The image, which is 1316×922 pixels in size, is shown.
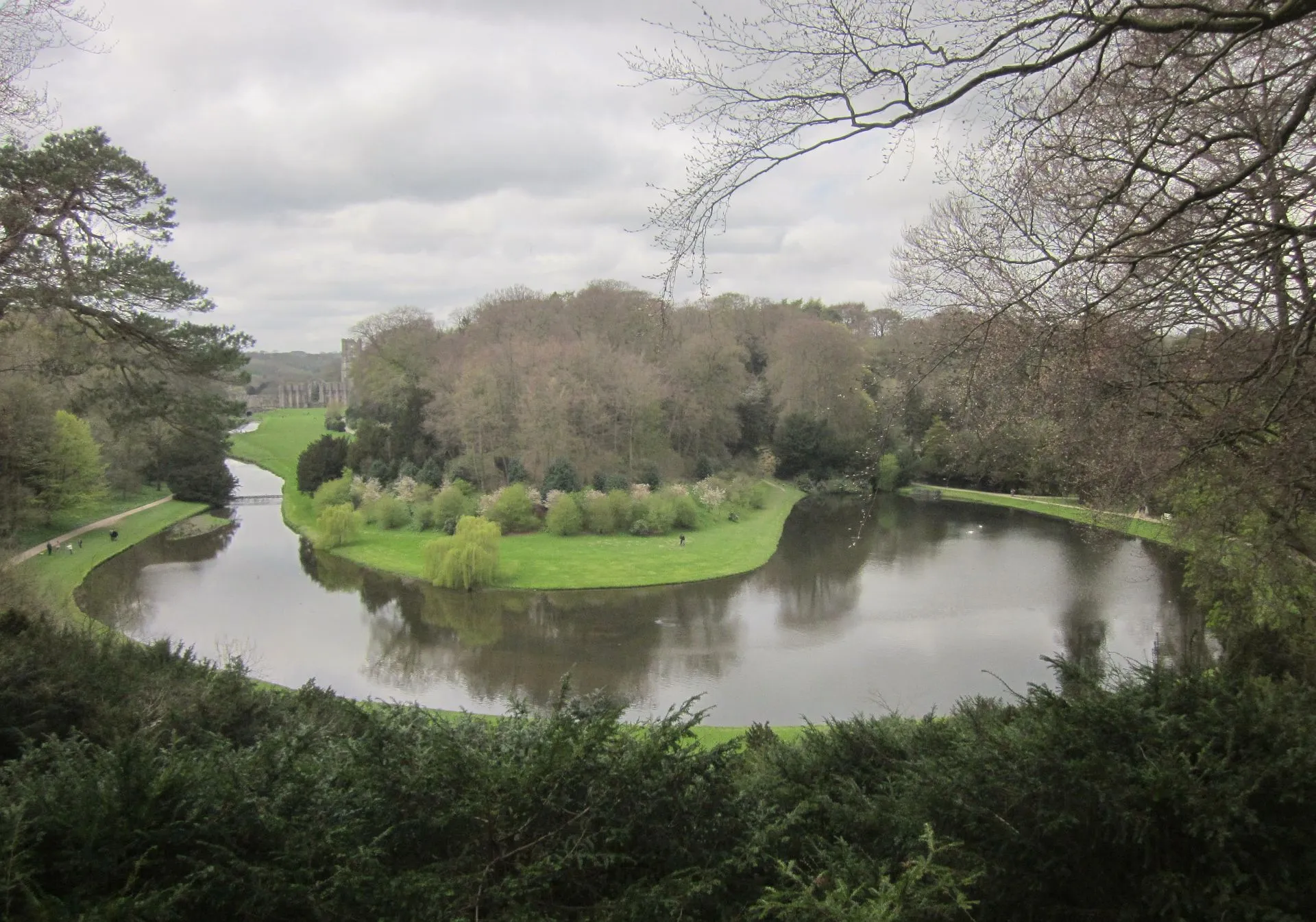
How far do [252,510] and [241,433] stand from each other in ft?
84.8

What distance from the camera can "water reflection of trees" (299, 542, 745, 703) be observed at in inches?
506

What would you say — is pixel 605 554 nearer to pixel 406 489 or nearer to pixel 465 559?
pixel 465 559

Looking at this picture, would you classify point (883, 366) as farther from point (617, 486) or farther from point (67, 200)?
point (67, 200)

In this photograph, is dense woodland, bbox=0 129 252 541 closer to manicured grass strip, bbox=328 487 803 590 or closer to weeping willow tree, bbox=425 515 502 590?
weeping willow tree, bbox=425 515 502 590

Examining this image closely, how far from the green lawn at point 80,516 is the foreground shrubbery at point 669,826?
67.8 ft

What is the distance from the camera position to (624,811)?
317 centimetres

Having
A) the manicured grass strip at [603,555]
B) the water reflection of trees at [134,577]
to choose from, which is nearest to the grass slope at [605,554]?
the manicured grass strip at [603,555]

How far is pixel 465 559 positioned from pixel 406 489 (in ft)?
32.8

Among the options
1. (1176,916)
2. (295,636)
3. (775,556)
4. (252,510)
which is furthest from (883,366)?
(1176,916)

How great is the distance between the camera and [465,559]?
18.5 meters

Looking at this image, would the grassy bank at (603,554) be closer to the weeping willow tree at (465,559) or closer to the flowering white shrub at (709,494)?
the weeping willow tree at (465,559)

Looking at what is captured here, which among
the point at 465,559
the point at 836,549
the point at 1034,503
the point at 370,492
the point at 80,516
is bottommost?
the point at 836,549

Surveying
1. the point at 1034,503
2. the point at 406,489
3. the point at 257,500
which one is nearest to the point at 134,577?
the point at 406,489

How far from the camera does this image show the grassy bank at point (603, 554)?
19.3 metres
